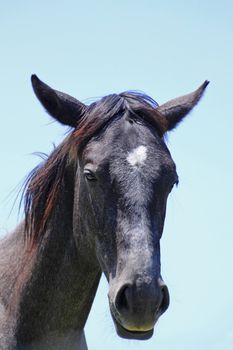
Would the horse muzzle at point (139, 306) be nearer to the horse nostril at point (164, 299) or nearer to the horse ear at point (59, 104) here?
Result: the horse nostril at point (164, 299)

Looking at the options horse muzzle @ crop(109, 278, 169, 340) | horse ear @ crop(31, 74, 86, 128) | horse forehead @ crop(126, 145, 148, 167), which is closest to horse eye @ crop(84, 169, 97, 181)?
horse forehead @ crop(126, 145, 148, 167)

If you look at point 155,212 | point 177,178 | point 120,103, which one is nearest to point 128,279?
point 155,212

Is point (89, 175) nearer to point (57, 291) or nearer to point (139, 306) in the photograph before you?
point (57, 291)

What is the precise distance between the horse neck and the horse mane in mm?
214

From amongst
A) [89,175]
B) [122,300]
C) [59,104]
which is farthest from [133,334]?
[59,104]

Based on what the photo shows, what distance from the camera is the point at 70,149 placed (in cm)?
705

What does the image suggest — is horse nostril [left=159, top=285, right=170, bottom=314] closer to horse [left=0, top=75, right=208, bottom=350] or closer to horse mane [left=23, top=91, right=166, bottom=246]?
horse [left=0, top=75, right=208, bottom=350]

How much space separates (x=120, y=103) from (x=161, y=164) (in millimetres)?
959

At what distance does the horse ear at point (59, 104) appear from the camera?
698 centimetres

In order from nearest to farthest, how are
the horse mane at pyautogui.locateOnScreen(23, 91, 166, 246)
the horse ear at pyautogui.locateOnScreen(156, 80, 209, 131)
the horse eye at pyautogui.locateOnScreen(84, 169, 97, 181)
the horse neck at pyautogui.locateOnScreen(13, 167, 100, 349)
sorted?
the horse eye at pyautogui.locateOnScreen(84, 169, 97, 181)
the horse neck at pyautogui.locateOnScreen(13, 167, 100, 349)
the horse mane at pyautogui.locateOnScreen(23, 91, 166, 246)
the horse ear at pyautogui.locateOnScreen(156, 80, 209, 131)

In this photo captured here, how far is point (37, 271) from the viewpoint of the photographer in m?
6.98

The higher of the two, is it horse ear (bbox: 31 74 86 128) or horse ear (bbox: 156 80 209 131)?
horse ear (bbox: 31 74 86 128)

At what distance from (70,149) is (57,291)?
1.23 meters

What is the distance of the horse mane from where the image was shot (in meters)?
6.95
